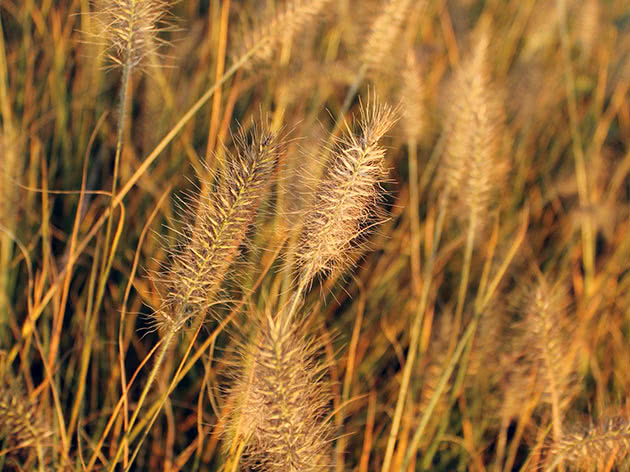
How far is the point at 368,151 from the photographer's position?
83cm

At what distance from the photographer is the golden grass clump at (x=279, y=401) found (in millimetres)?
877

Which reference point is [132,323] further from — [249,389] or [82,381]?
[249,389]

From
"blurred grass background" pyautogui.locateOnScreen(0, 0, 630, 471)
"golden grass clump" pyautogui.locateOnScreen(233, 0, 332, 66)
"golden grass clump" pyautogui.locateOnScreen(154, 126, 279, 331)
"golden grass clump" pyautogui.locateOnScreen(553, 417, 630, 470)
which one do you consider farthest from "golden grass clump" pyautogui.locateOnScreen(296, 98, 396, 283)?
"golden grass clump" pyautogui.locateOnScreen(553, 417, 630, 470)

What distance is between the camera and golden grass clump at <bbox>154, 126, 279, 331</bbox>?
0.87 metres

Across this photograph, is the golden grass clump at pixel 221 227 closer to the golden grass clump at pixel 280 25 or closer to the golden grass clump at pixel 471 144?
the golden grass clump at pixel 280 25

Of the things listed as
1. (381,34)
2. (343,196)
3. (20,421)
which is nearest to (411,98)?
(381,34)

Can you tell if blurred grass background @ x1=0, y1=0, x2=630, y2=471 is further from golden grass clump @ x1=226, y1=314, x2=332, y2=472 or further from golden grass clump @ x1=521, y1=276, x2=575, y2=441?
golden grass clump @ x1=226, y1=314, x2=332, y2=472

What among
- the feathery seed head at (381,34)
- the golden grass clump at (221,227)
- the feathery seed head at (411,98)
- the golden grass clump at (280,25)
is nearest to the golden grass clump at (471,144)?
the feathery seed head at (411,98)

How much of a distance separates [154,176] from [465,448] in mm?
1312

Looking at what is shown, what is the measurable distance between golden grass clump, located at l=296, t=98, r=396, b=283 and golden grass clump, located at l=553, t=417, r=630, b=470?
0.70m

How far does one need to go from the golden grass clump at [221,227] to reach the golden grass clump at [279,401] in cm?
12

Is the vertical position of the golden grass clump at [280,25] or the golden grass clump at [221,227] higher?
the golden grass clump at [280,25]

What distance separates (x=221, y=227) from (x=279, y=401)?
0.29m

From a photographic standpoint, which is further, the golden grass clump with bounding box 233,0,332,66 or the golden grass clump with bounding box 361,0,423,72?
the golden grass clump with bounding box 361,0,423,72
